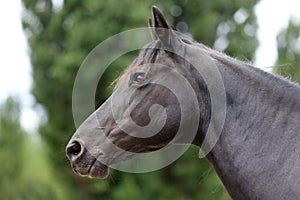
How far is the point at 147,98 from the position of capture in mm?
4035

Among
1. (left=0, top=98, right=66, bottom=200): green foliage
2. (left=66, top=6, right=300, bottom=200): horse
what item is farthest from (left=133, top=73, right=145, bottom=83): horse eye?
(left=0, top=98, right=66, bottom=200): green foliage

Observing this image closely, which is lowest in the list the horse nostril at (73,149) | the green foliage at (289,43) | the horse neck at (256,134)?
the green foliage at (289,43)

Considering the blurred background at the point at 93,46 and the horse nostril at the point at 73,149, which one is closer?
the horse nostril at the point at 73,149

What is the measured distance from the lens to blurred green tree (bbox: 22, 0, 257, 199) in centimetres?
1028

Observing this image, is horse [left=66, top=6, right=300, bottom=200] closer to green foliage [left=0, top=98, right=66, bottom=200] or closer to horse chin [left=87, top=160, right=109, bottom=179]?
horse chin [left=87, top=160, right=109, bottom=179]

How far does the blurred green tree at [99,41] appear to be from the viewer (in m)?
10.3

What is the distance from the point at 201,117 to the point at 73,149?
3.10 ft

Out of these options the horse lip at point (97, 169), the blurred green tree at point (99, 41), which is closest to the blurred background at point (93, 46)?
the blurred green tree at point (99, 41)

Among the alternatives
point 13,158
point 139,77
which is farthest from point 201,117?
point 13,158

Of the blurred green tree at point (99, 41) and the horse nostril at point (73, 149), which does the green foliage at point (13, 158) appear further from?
the horse nostril at point (73, 149)

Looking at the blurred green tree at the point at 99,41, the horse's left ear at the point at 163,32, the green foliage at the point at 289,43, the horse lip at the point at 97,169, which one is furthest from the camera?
the blurred green tree at the point at 99,41

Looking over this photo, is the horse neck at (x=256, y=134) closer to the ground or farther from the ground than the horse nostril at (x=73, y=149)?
farther from the ground

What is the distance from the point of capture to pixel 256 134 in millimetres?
3869

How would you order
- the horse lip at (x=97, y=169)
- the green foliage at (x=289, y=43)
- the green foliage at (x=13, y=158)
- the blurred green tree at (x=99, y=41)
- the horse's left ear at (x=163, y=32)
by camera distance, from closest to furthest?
1. the horse's left ear at (x=163, y=32)
2. the horse lip at (x=97, y=169)
3. the green foliage at (x=289, y=43)
4. the blurred green tree at (x=99, y=41)
5. the green foliage at (x=13, y=158)
